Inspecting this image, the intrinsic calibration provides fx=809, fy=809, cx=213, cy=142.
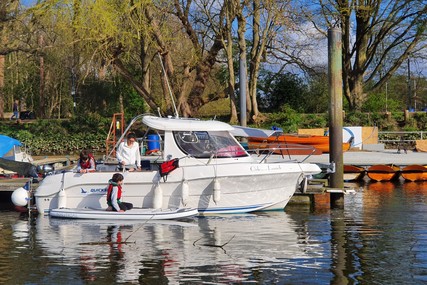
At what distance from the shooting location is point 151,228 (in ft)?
67.7

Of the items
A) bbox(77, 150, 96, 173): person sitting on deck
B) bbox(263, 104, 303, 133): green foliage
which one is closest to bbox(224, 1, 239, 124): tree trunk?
bbox(263, 104, 303, 133): green foliage

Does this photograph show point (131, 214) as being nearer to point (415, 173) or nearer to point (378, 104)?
point (415, 173)

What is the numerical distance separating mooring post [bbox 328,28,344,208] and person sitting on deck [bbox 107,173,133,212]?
6.13m

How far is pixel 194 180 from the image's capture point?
2191 cm

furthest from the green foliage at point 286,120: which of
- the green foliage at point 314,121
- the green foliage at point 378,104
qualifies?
the green foliage at point 378,104

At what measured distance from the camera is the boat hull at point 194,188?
21.9m

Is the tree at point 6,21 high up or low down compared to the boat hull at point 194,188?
up

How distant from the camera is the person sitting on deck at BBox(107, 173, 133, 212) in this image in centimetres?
2134

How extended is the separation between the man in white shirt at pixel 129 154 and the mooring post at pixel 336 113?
219 inches

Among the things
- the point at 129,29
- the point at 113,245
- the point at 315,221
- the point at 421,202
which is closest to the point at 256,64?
the point at 129,29

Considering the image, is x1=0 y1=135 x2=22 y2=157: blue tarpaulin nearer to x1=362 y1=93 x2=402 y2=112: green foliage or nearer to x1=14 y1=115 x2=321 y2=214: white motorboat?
x1=14 y1=115 x2=321 y2=214: white motorboat

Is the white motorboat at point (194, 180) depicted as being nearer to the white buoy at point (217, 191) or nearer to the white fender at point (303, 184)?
the white buoy at point (217, 191)

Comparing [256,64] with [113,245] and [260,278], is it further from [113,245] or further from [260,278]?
[260,278]

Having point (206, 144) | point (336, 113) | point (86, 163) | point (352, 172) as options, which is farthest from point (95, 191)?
point (352, 172)
